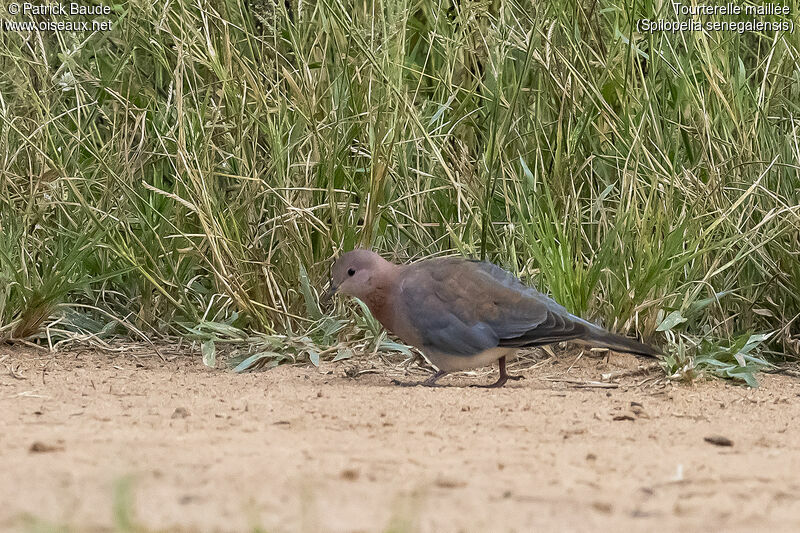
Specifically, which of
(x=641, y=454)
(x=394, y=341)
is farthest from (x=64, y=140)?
(x=641, y=454)

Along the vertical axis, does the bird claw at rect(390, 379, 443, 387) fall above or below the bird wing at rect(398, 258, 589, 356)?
below

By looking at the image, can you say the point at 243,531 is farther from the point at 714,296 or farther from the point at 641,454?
the point at 714,296

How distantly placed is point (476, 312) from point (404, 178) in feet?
3.81

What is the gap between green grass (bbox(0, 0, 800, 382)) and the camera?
14.3 ft

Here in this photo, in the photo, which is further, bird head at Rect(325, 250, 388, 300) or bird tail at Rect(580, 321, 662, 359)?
bird head at Rect(325, 250, 388, 300)

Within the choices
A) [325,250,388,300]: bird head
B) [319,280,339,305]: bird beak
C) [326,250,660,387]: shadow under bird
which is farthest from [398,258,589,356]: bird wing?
[319,280,339,305]: bird beak

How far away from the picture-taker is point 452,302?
382cm

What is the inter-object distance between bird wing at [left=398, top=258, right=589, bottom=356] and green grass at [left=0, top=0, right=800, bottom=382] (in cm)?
35

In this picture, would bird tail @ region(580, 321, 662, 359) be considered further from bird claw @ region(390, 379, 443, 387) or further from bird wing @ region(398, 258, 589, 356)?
bird claw @ region(390, 379, 443, 387)

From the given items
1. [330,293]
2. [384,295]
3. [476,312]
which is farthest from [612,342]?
[330,293]

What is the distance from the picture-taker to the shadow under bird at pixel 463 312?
12.3 ft

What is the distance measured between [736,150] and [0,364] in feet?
9.78

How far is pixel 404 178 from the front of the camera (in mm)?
4805

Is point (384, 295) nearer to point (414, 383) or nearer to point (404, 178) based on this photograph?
point (414, 383)
